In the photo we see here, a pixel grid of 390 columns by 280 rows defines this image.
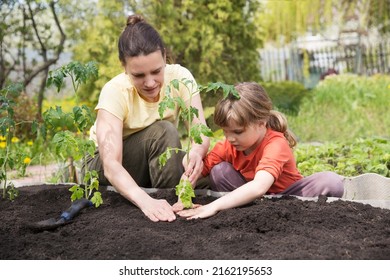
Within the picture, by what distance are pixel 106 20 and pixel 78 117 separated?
4.34 metres

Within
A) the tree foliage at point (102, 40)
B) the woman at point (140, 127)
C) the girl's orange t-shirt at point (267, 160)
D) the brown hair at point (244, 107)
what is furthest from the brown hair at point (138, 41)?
the tree foliage at point (102, 40)

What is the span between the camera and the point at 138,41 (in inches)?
136

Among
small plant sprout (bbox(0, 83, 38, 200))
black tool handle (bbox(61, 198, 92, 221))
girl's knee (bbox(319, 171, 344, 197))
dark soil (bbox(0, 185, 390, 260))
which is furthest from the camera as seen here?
girl's knee (bbox(319, 171, 344, 197))

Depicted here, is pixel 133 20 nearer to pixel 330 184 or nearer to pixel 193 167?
pixel 193 167

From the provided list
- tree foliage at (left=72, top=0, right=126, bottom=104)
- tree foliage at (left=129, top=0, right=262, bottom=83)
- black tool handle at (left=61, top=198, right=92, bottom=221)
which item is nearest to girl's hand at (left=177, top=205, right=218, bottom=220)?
black tool handle at (left=61, top=198, right=92, bottom=221)

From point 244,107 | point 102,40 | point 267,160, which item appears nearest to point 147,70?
point 244,107

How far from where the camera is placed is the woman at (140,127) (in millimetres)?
3416

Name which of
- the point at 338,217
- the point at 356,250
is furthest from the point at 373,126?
the point at 356,250

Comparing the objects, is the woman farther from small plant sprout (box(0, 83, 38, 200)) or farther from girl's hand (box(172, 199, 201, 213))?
small plant sprout (box(0, 83, 38, 200))

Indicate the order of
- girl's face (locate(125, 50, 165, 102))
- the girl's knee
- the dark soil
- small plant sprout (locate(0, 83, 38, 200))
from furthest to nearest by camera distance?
1. the girl's knee
2. small plant sprout (locate(0, 83, 38, 200))
3. girl's face (locate(125, 50, 165, 102))
4. the dark soil

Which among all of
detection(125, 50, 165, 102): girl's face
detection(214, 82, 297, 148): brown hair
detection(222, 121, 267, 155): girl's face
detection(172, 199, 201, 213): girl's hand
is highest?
detection(125, 50, 165, 102): girl's face

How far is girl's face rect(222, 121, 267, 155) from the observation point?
3.43 meters

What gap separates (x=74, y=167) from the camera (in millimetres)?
4809
